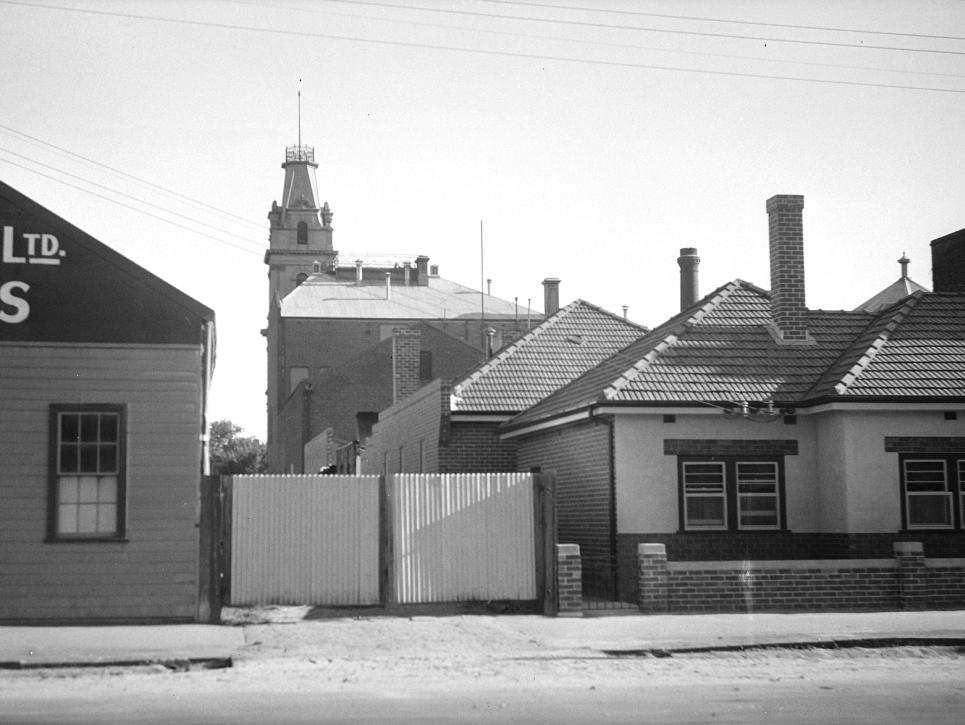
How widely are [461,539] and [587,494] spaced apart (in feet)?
13.4

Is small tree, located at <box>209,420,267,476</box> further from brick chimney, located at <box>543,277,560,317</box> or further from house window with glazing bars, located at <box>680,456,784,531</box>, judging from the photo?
house window with glazing bars, located at <box>680,456,784,531</box>

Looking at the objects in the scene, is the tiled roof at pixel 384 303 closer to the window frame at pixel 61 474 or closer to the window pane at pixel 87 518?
the window frame at pixel 61 474

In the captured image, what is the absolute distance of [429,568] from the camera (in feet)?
57.6

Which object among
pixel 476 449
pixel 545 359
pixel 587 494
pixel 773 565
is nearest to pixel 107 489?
pixel 587 494

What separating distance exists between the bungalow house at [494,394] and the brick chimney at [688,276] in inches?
54.9

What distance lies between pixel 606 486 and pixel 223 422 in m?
110

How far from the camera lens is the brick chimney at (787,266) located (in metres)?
22.4

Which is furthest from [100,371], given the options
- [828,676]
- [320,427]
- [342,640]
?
[320,427]

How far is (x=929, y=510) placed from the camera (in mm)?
19891

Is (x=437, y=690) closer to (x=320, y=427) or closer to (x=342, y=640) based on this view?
(x=342, y=640)

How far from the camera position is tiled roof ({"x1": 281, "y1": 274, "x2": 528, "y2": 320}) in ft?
257

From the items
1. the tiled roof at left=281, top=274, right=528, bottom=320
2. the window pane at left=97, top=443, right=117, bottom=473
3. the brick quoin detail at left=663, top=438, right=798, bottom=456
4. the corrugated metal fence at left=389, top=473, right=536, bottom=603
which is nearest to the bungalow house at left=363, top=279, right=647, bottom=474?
the brick quoin detail at left=663, top=438, right=798, bottom=456

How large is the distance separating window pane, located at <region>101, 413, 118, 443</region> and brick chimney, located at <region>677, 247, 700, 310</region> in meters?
17.8

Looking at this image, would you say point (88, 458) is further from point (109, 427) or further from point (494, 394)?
point (494, 394)
